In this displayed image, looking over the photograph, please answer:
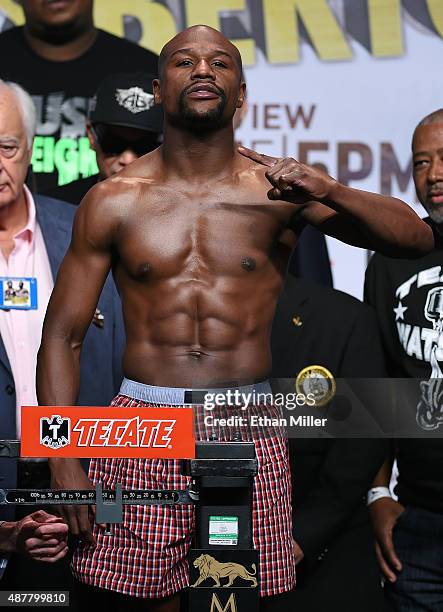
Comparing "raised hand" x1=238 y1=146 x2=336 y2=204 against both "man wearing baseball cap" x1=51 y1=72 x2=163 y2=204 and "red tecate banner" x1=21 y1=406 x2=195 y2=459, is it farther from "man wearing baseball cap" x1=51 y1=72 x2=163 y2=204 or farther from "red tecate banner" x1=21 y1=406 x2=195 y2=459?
"man wearing baseball cap" x1=51 y1=72 x2=163 y2=204

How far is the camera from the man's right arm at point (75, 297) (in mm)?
2502

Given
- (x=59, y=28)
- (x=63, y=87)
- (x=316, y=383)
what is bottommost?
(x=316, y=383)

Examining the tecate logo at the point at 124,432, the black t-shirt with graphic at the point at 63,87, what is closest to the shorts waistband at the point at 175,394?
the tecate logo at the point at 124,432

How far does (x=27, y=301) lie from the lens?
3076mm

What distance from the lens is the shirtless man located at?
8.07 ft

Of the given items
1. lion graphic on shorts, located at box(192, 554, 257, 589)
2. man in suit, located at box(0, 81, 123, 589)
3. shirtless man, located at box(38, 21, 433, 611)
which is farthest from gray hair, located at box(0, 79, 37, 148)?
lion graphic on shorts, located at box(192, 554, 257, 589)

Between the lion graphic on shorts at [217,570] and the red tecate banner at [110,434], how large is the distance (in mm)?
206

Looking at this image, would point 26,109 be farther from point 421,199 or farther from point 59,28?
point 421,199

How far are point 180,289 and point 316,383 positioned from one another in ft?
2.43

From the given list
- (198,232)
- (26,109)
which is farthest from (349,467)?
(26,109)

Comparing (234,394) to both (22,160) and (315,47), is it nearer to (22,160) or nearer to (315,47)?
(22,160)

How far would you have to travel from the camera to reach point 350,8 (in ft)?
11.5

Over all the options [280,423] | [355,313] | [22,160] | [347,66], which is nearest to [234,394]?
[280,423]

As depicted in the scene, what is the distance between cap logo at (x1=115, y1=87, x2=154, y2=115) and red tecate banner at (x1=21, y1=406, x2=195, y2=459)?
132cm
